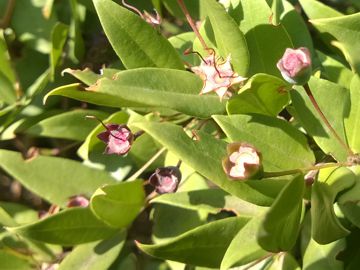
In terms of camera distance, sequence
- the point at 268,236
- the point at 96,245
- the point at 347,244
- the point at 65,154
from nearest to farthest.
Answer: the point at 268,236 → the point at 347,244 → the point at 96,245 → the point at 65,154

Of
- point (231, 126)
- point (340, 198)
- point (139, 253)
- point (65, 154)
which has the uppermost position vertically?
point (231, 126)

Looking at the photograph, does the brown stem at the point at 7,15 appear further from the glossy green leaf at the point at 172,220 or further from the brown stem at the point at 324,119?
the brown stem at the point at 324,119

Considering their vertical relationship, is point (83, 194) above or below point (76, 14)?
below

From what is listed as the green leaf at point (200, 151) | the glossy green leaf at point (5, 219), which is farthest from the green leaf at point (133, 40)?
the glossy green leaf at point (5, 219)

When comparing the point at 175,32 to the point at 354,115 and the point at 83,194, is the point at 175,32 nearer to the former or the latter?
the point at 83,194

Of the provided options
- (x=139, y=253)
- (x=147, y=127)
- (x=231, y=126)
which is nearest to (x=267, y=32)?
(x=231, y=126)

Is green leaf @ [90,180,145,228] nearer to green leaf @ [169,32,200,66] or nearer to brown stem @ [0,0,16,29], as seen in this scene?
green leaf @ [169,32,200,66]

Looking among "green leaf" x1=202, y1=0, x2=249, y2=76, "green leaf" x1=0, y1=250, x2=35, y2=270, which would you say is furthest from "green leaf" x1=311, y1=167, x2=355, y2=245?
"green leaf" x1=0, y1=250, x2=35, y2=270
